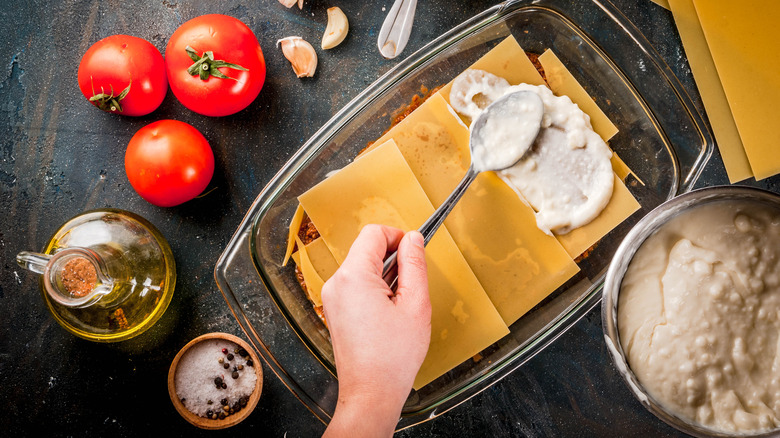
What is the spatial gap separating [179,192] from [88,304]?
402 millimetres

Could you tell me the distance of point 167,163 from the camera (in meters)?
1.56

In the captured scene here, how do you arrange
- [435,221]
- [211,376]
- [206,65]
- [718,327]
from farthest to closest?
[211,376], [206,65], [435,221], [718,327]

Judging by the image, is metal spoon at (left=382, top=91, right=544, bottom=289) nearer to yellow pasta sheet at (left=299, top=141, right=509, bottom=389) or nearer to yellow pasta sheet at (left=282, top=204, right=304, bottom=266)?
yellow pasta sheet at (left=299, top=141, right=509, bottom=389)

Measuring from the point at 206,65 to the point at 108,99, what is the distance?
326 millimetres

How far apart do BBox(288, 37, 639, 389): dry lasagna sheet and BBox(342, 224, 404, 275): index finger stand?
0.22m

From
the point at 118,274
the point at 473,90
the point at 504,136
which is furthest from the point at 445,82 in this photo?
the point at 118,274

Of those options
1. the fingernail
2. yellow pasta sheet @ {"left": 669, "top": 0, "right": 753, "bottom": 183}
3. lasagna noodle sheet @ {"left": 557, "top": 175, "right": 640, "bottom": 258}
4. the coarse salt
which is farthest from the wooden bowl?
yellow pasta sheet @ {"left": 669, "top": 0, "right": 753, "bottom": 183}

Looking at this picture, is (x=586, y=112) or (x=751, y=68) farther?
(x=751, y=68)

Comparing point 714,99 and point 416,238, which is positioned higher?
point 416,238

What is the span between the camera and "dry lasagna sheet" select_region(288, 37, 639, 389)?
1512mm

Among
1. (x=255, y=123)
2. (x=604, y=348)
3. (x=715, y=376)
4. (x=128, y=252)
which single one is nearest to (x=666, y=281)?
(x=715, y=376)

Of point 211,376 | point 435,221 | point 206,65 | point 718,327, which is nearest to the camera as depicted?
point 718,327

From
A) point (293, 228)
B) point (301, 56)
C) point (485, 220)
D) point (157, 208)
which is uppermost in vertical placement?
point (301, 56)

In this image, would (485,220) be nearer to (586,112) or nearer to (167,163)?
(586,112)
